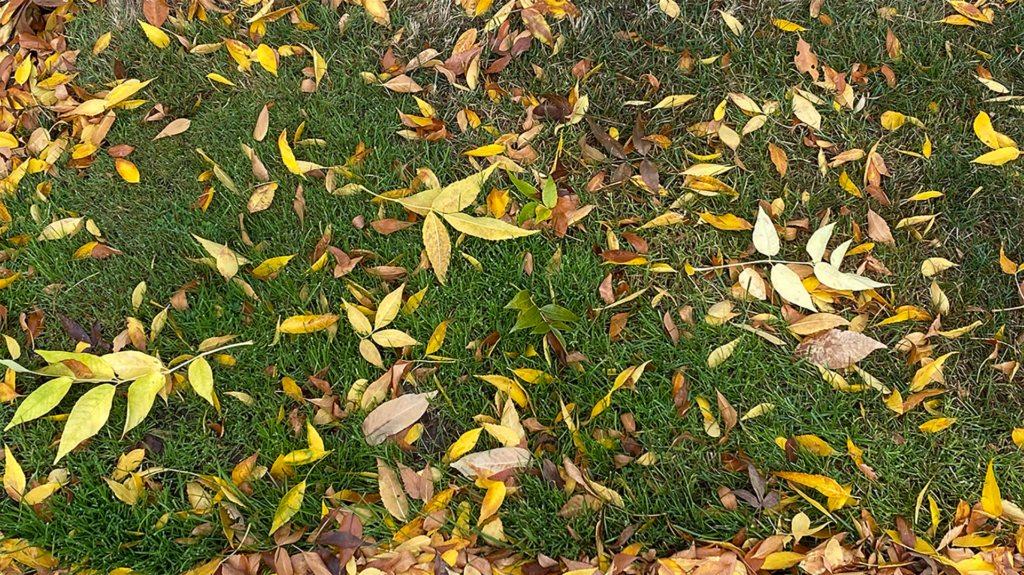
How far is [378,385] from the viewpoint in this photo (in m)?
1.85

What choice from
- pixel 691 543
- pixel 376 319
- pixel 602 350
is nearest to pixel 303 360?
pixel 376 319

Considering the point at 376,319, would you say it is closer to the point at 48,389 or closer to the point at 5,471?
the point at 48,389

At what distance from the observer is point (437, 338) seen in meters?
1.90

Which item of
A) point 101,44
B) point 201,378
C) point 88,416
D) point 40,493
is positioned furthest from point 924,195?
point 101,44

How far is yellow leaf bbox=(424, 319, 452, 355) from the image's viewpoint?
190cm

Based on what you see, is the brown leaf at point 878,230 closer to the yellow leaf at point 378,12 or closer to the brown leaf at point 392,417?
the brown leaf at point 392,417

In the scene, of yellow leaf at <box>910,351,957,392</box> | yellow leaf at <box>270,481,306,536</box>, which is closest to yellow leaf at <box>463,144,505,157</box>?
yellow leaf at <box>270,481,306,536</box>

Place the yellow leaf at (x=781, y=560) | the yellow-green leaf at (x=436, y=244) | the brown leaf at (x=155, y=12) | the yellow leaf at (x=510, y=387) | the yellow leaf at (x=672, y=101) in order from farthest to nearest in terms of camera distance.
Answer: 1. the brown leaf at (x=155, y=12)
2. the yellow leaf at (x=672, y=101)
3. the yellow-green leaf at (x=436, y=244)
4. the yellow leaf at (x=510, y=387)
5. the yellow leaf at (x=781, y=560)

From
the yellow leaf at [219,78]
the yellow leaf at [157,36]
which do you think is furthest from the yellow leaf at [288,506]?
the yellow leaf at [157,36]

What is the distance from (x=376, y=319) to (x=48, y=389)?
81 centimetres

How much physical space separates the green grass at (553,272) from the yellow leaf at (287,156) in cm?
5

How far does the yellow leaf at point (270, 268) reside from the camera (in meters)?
2.00

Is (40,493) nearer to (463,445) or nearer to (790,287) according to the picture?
(463,445)

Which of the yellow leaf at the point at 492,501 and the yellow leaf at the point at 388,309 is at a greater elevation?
the yellow leaf at the point at 388,309
